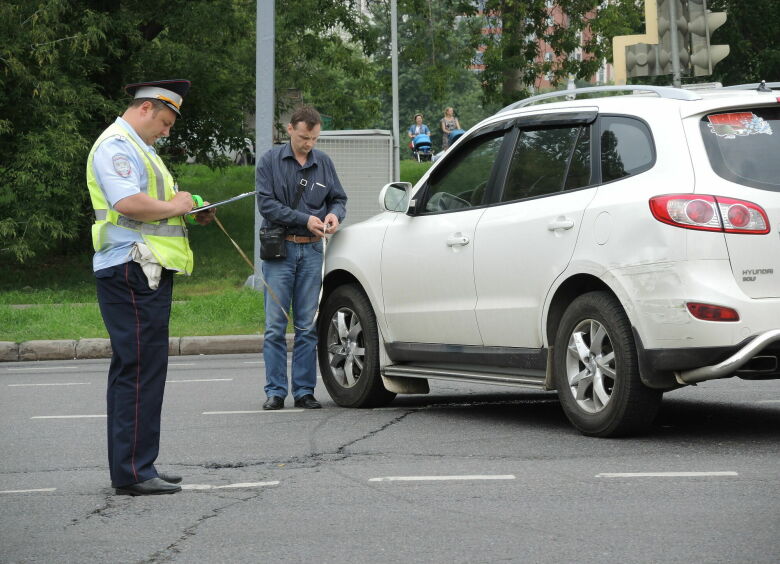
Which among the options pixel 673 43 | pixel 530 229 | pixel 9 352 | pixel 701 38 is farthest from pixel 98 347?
pixel 530 229

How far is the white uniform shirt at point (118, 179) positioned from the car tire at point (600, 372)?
236cm

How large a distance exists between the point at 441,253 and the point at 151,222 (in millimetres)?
2582

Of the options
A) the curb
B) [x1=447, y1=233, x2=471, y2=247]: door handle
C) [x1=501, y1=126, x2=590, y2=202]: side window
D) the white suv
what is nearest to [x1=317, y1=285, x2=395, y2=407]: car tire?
the white suv

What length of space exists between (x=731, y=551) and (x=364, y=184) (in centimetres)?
1526

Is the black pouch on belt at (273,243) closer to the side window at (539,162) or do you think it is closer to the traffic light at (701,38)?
the side window at (539,162)

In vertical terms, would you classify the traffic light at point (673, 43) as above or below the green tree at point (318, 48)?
below

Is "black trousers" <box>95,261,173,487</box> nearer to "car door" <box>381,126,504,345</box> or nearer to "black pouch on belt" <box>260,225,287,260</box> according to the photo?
"car door" <box>381,126,504,345</box>

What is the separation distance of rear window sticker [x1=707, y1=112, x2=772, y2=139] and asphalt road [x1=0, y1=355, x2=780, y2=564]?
1.54 m

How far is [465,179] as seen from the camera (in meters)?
8.54

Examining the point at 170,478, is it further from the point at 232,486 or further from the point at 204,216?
the point at 204,216

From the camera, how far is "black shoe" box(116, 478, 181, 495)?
6.16 meters

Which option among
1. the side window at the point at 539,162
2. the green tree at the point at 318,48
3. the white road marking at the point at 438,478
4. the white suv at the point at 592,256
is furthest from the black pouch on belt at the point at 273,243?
the green tree at the point at 318,48

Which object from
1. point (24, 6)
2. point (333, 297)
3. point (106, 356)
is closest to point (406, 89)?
point (24, 6)

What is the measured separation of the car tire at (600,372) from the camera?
7004 millimetres
